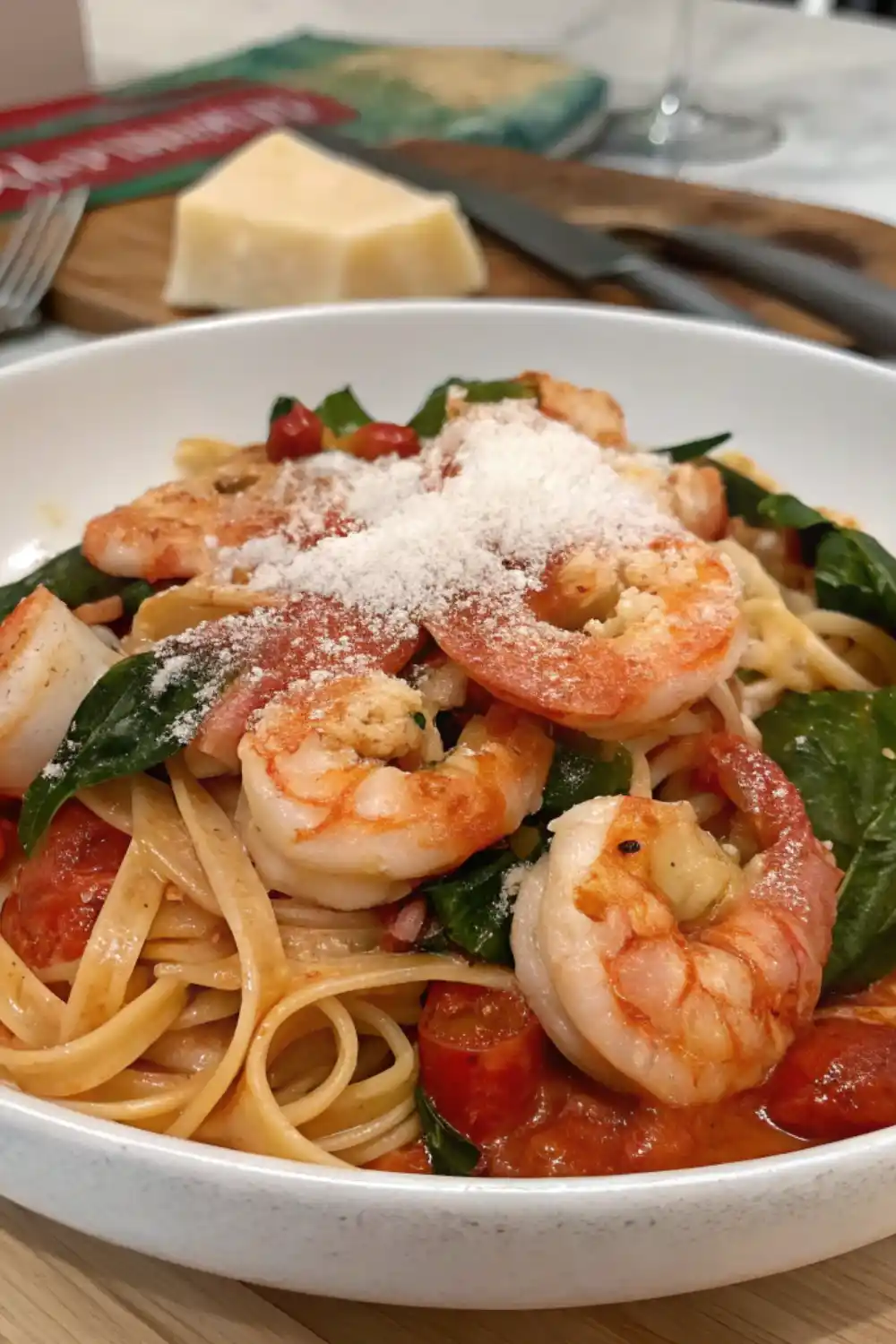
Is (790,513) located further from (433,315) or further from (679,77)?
(679,77)

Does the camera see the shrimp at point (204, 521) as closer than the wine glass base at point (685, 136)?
Yes

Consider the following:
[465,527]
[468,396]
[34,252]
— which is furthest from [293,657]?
[34,252]

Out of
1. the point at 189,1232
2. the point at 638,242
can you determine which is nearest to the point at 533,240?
the point at 638,242

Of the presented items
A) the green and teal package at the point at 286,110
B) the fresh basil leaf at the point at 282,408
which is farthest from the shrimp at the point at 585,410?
the green and teal package at the point at 286,110

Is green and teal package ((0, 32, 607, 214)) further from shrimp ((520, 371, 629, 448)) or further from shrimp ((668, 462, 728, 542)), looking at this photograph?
shrimp ((668, 462, 728, 542))

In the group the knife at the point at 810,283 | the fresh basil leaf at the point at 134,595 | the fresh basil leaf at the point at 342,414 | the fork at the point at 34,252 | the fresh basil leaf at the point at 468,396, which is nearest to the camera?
the fresh basil leaf at the point at 134,595

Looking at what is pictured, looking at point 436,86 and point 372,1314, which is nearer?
point 372,1314

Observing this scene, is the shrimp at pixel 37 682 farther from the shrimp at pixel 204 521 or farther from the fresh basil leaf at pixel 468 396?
the fresh basil leaf at pixel 468 396
